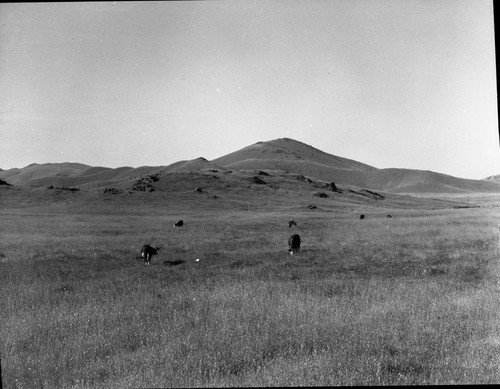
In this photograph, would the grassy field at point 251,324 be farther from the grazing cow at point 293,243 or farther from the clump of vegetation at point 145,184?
the clump of vegetation at point 145,184

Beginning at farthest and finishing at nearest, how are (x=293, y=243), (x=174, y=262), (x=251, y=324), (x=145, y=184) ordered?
(x=145, y=184) < (x=293, y=243) < (x=174, y=262) < (x=251, y=324)

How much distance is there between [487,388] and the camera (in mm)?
4688

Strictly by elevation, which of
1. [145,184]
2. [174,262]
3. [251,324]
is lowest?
[174,262]

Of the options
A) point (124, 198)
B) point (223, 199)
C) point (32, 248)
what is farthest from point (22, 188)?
point (32, 248)

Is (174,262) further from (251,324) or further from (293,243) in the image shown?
(251,324)

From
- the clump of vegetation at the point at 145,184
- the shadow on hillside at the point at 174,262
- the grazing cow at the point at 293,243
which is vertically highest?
the clump of vegetation at the point at 145,184

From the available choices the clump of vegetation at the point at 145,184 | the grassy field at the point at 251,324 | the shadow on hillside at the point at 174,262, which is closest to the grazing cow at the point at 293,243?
the grassy field at the point at 251,324

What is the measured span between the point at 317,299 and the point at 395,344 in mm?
2962

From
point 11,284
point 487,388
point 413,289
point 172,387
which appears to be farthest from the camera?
point 11,284

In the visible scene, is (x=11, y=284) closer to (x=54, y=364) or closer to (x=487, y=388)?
(x=54, y=364)

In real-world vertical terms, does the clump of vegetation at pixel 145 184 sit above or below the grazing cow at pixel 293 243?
above

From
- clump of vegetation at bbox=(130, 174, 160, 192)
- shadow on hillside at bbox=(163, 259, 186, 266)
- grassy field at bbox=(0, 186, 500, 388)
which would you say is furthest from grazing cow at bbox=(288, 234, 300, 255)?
clump of vegetation at bbox=(130, 174, 160, 192)

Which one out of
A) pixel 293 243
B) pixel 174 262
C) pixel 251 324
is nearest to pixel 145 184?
pixel 293 243

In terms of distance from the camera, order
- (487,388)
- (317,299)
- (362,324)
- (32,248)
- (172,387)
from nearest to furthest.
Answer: (487,388)
(172,387)
(362,324)
(317,299)
(32,248)
